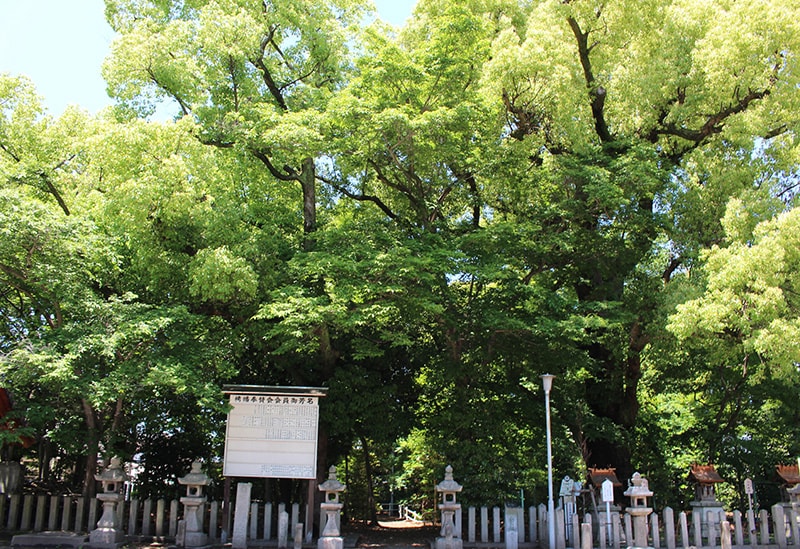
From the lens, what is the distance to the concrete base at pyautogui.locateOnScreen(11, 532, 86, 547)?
10445 mm

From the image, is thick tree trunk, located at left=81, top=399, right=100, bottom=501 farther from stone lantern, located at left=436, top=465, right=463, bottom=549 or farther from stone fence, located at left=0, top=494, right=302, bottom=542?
stone lantern, located at left=436, top=465, right=463, bottom=549

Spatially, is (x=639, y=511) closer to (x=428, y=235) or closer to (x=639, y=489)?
(x=639, y=489)

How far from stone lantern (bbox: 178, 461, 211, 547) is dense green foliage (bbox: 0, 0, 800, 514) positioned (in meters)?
1.32

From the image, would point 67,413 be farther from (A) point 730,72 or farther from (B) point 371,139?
(A) point 730,72

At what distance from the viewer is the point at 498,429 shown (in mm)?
13547

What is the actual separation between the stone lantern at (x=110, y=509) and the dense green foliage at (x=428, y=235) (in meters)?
0.90

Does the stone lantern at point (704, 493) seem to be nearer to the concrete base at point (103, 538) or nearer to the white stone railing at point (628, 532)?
the white stone railing at point (628, 532)

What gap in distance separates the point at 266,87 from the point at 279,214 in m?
Result: 3.29

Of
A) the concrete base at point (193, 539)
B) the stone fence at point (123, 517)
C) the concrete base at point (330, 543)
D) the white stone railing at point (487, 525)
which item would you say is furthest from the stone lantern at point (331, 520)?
the concrete base at point (193, 539)

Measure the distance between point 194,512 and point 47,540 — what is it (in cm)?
241

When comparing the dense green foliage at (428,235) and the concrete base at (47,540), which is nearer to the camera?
the concrete base at (47,540)

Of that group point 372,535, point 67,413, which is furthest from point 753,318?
point 67,413

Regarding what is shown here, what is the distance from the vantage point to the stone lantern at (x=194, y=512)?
1077 centimetres

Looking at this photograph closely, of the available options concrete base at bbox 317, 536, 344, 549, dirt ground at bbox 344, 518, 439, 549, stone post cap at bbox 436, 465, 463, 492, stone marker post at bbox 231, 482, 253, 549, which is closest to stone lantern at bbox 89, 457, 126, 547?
stone marker post at bbox 231, 482, 253, 549
